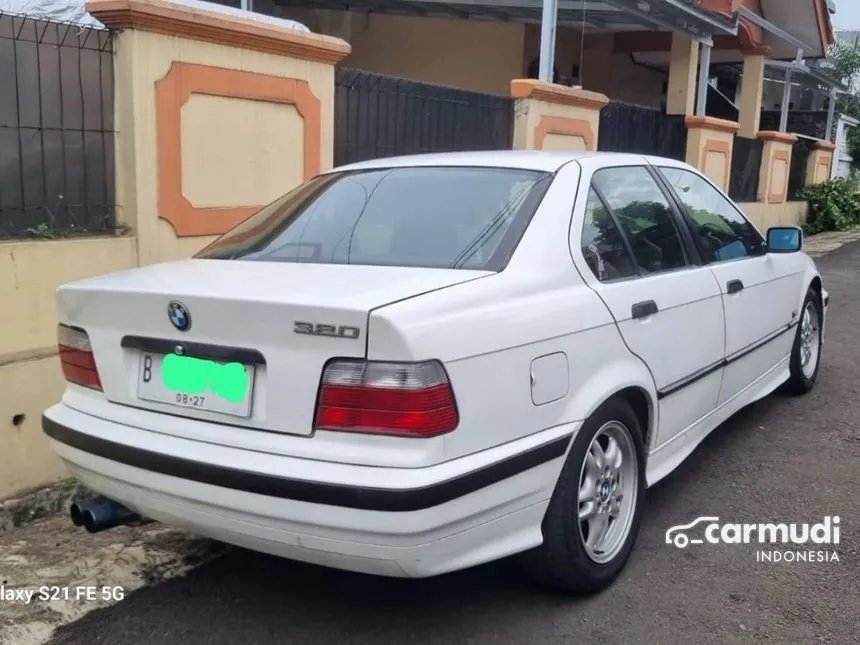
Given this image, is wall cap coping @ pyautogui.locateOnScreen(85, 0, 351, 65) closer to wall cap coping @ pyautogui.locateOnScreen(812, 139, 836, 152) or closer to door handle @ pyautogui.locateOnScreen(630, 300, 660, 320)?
door handle @ pyautogui.locateOnScreen(630, 300, 660, 320)

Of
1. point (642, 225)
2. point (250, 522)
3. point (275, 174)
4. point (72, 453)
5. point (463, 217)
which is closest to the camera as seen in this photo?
point (250, 522)

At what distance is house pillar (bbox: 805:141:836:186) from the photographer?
18109mm

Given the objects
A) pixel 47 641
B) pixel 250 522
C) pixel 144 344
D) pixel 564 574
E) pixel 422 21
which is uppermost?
pixel 422 21

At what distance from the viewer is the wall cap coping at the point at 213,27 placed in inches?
182

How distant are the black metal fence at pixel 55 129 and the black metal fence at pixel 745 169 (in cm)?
1131

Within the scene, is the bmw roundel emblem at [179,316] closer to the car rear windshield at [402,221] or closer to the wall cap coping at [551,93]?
the car rear windshield at [402,221]

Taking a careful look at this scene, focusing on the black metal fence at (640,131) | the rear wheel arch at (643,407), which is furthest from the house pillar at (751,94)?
the rear wheel arch at (643,407)

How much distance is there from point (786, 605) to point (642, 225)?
1.61 metres

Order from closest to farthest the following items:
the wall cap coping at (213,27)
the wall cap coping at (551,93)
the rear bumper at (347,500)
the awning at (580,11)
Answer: the rear bumper at (347,500), the wall cap coping at (213,27), the wall cap coping at (551,93), the awning at (580,11)

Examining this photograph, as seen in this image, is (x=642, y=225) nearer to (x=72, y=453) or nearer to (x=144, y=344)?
(x=144, y=344)

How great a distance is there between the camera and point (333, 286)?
9.41 feet

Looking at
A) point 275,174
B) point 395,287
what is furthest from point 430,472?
point 275,174

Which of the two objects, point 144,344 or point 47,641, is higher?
point 144,344

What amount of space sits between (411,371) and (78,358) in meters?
1.37
